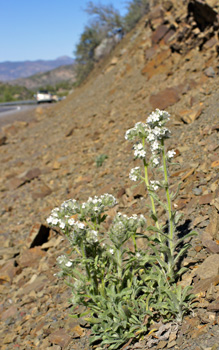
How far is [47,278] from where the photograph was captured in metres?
4.54

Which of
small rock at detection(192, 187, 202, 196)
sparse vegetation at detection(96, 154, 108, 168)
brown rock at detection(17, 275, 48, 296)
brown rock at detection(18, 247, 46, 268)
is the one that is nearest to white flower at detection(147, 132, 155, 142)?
small rock at detection(192, 187, 202, 196)

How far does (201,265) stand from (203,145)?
236 centimetres

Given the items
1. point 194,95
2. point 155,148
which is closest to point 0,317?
point 155,148

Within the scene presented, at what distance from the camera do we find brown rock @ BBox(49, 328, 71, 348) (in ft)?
10.4

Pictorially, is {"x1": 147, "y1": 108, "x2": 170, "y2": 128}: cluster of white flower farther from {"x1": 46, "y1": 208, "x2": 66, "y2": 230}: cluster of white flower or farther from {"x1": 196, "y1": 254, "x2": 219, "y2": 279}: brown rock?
{"x1": 196, "y1": 254, "x2": 219, "y2": 279}: brown rock

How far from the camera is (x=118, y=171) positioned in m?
6.29

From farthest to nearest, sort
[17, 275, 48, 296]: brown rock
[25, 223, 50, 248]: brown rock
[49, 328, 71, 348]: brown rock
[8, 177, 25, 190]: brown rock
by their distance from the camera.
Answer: [8, 177, 25, 190]: brown rock → [25, 223, 50, 248]: brown rock → [17, 275, 48, 296]: brown rock → [49, 328, 71, 348]: brown rock

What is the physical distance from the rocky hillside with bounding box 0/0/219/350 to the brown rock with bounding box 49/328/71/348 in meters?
0.01

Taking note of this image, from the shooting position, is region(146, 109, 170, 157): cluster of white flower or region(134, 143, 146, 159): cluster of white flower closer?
region(146, 109, 170, 157): cluster of white flower

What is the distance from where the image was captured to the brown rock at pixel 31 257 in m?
5.02

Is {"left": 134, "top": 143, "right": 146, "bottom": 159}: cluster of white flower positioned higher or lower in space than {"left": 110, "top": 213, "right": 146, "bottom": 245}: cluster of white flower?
higher

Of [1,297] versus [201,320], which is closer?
[201,320]

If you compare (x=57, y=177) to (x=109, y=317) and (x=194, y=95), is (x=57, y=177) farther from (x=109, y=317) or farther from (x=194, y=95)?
(x=109, y=317)

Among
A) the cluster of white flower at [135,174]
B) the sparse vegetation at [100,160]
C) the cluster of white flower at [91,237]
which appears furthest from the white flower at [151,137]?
the sparse vegetation at [100,160]
